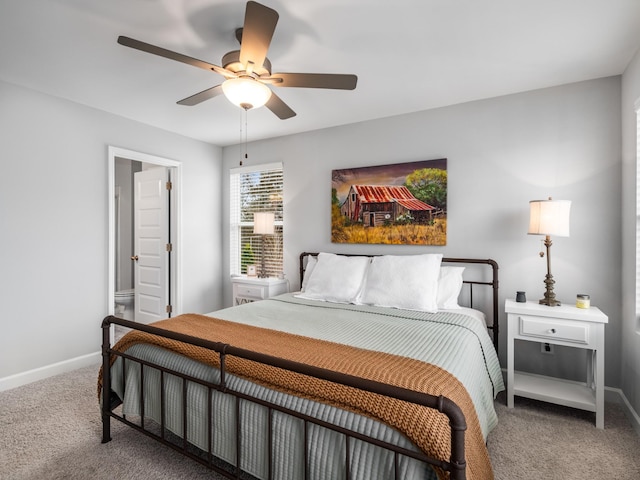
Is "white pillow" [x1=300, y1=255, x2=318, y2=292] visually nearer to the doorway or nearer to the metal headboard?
the metal headboard

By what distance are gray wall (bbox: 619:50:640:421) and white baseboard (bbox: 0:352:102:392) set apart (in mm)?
4440

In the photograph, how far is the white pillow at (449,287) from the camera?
2.86m

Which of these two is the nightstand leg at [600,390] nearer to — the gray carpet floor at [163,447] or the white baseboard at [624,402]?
the gray carpet floor at [163,447]

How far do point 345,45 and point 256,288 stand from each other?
105 inches

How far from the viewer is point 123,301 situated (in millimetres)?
4902

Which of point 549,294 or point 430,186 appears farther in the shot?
point 430,186

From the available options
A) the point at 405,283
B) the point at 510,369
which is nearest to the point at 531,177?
the point at 405,283

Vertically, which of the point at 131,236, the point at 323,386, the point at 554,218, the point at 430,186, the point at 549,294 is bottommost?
the point at 323,386

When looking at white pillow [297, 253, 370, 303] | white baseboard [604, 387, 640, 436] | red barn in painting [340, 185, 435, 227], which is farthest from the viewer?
red barn in painting [340, 185, 435, 227]

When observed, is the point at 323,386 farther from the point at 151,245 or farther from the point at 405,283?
the point at 151,245

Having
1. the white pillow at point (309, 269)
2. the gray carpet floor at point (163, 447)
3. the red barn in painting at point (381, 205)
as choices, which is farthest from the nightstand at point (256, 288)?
the gray carpet floor at point (163, 447)

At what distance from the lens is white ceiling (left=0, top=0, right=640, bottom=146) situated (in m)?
1.88

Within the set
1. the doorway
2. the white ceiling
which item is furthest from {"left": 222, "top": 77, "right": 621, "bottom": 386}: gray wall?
the doorway

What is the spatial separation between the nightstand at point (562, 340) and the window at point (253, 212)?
2.68 metres
